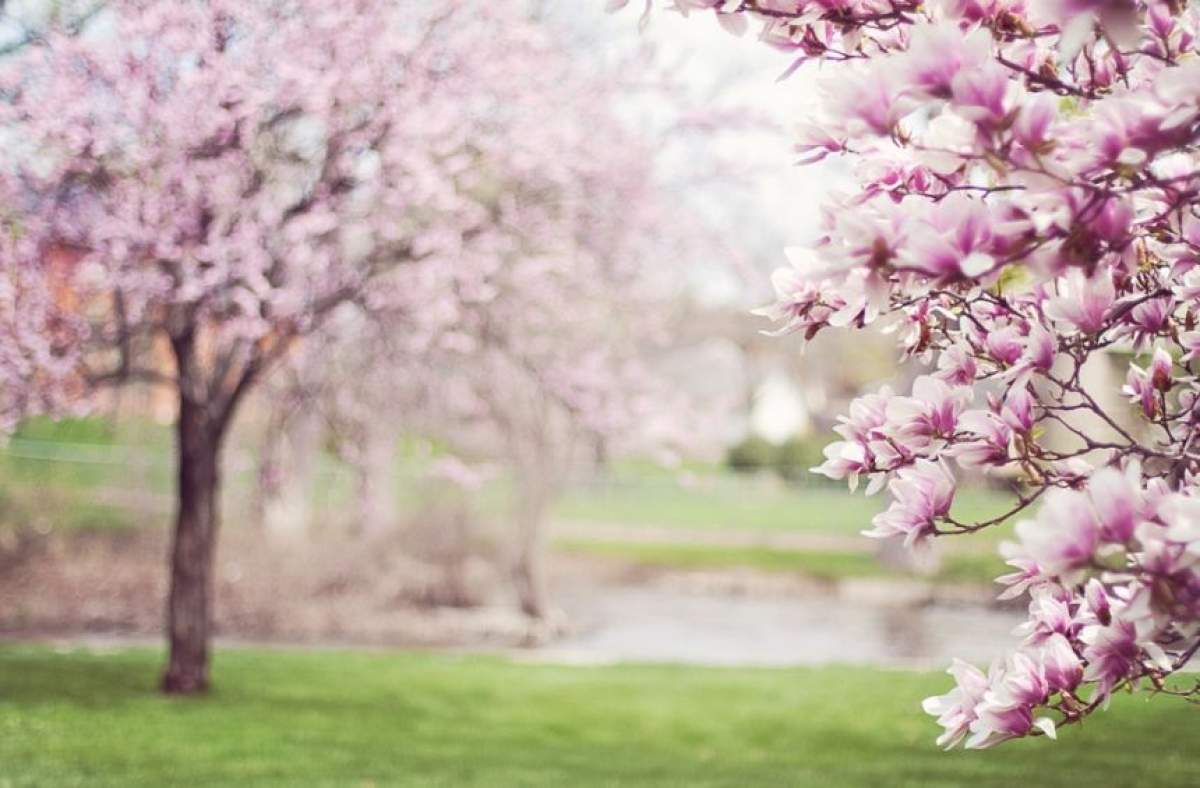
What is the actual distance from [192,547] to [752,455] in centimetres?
3135

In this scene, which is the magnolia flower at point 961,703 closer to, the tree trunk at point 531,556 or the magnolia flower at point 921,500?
the magnolia flower at point 921,500

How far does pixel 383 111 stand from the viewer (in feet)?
23.9

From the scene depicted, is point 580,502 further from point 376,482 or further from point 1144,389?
point 1144,389

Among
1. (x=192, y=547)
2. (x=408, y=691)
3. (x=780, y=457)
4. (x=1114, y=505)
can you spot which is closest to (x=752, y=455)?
(x=780, y=457)

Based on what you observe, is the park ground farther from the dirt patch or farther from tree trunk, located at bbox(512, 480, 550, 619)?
tree trunk, located at bbox(512, 480, 550, 619)

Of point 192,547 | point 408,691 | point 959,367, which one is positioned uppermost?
point 959,367

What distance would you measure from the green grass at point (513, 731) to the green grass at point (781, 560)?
11689mm

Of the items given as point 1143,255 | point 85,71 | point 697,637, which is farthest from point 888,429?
point 697,637

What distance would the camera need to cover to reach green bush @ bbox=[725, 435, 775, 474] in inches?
1506

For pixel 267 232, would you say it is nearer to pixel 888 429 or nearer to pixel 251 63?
pixel 251 63

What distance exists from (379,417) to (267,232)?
5567 millimetres

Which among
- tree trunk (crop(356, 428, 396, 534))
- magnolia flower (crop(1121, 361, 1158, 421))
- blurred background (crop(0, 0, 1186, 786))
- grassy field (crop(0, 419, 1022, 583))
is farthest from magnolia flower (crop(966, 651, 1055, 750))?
grassy field (crop(0, 419, 1022, 583))

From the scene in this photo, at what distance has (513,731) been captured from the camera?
8.06 meters

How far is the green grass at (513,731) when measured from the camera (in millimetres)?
6145
